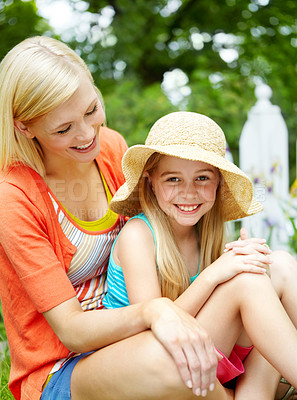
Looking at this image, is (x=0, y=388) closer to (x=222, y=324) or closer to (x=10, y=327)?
(x=10, y=327)

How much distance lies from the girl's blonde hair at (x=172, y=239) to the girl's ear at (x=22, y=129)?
20.5 inches

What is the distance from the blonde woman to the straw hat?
17cm

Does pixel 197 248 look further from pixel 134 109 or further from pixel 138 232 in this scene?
pixel 134 109

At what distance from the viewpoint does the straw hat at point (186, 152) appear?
2.15 meters

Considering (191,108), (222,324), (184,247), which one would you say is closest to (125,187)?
(184,247)

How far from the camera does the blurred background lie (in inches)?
228

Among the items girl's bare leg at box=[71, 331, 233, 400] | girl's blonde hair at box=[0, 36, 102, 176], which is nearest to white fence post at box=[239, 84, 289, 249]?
girl's blonde hair at box=[0, 36, 102, 176]

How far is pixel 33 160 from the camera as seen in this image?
2.25 metres

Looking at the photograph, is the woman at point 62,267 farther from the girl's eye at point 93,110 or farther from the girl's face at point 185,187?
the girl's face at point 185,187

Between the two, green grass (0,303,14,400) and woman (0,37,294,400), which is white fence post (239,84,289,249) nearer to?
woman (0,37,294,400)

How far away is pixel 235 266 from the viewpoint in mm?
2004

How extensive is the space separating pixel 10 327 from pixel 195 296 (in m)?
0.79

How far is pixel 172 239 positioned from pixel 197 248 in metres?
0.22

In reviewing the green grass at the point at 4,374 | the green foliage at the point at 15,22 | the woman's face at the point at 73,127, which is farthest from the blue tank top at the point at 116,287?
the green foliage at the point at 15,22
